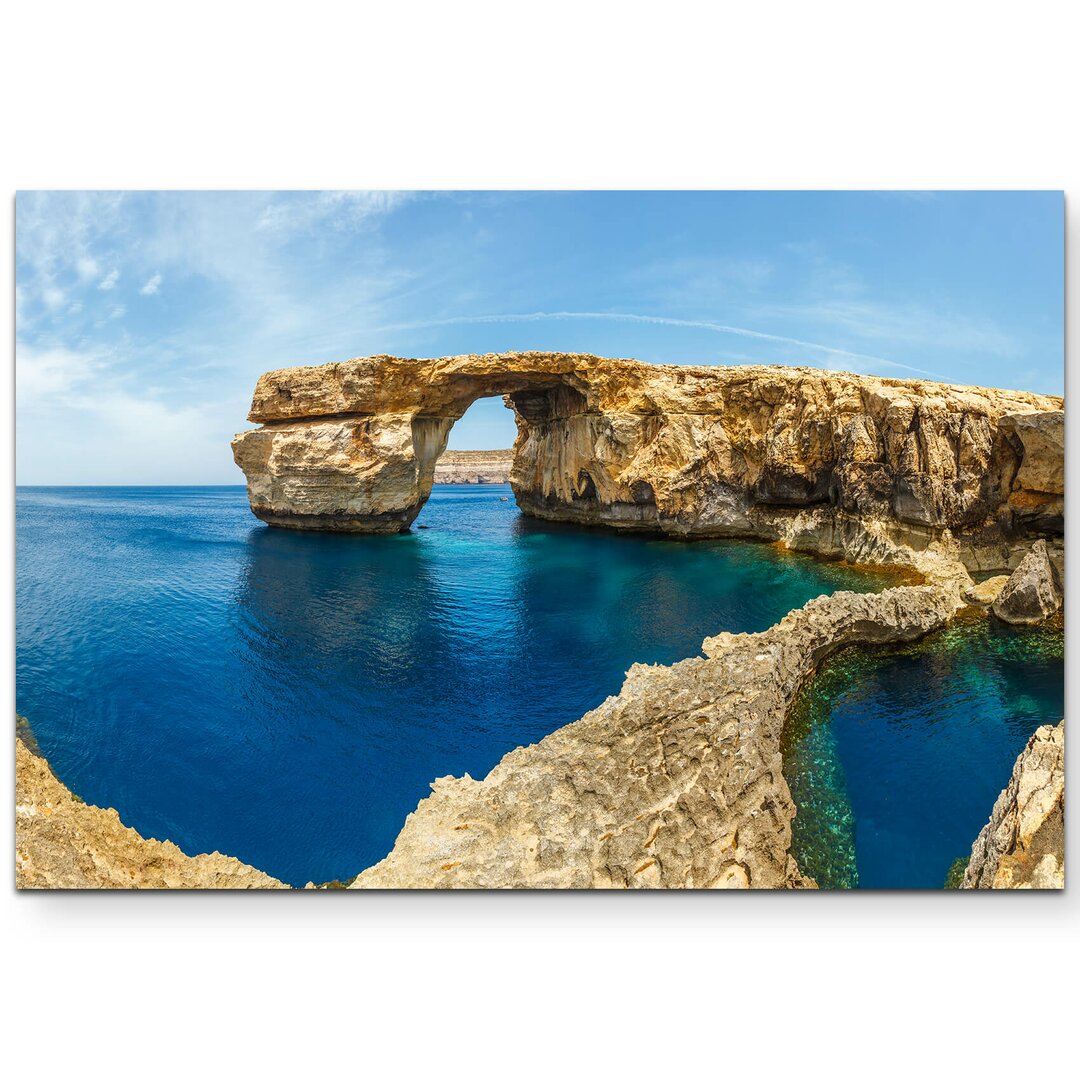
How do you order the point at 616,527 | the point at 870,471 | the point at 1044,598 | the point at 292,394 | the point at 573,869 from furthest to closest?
the point at 616,527 → the point at 292,394 → the point at 870,471 → the point at 1044,598 → the point at 573,869

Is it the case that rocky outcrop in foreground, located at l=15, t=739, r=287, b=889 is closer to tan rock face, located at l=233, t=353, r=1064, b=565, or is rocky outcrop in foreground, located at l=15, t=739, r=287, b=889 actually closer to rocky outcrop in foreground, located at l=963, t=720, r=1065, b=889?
rocky outcrop in foreground, located at l=963, t=720, r=1065, b=889

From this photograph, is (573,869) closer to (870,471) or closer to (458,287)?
(458,287)

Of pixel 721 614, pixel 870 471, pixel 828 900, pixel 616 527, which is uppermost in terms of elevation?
pixel 870 471

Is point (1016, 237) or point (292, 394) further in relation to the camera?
point (292, 394)

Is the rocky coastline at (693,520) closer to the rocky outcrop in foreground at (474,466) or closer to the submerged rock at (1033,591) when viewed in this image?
the submerged rock at (1033,591)

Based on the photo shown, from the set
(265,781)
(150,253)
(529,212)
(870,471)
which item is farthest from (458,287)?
(870,471)

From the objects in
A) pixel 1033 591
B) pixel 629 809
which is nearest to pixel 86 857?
pixel 629 809

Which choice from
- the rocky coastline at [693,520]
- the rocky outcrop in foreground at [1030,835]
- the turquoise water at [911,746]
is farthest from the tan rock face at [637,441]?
the rocky outcrop in foreground at [1030,835]
